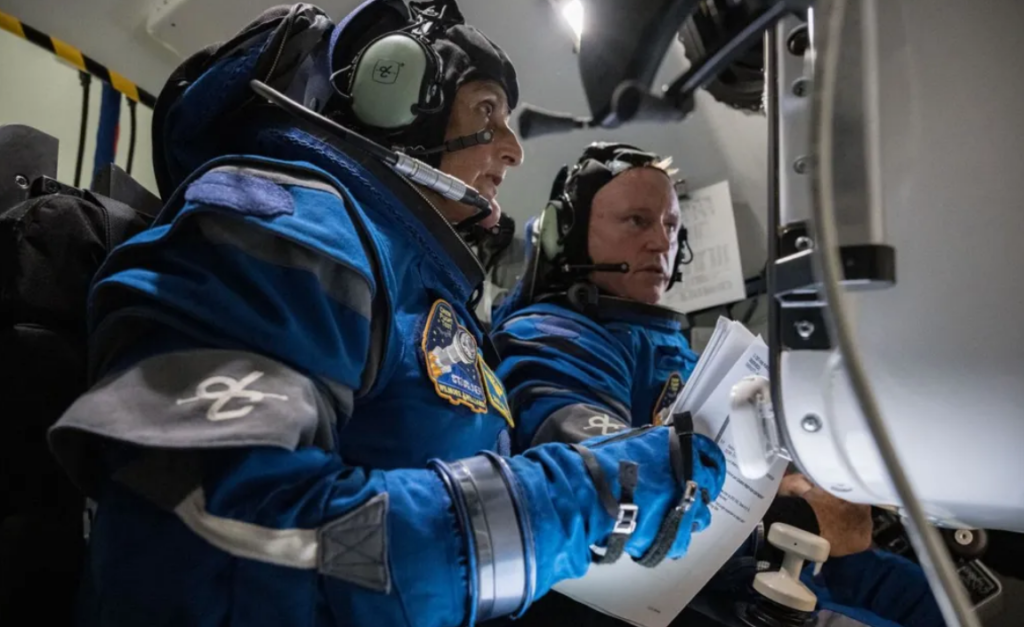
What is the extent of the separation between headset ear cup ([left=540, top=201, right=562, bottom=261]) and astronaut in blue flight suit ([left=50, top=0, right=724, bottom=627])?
0.80 meters

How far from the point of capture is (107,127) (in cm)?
149

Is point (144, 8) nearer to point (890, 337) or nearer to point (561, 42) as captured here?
point (561, 42)

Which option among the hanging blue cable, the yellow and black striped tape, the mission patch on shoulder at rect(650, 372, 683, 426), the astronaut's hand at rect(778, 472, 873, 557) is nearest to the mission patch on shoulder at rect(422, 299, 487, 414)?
the astronaut's hand at rect(778, 472, 873, 557)

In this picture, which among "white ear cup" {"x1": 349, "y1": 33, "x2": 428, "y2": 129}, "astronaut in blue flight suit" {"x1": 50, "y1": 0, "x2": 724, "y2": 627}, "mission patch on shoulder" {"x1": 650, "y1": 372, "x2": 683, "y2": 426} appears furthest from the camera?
"mission patch on shoulder" {"x1": 650, "y1": 372, "x2": 683, "y2": 426}

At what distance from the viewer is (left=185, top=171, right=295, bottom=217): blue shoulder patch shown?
0.62 m

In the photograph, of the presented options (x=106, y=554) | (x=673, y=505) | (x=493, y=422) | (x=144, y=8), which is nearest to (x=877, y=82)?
(x=673, y=505)

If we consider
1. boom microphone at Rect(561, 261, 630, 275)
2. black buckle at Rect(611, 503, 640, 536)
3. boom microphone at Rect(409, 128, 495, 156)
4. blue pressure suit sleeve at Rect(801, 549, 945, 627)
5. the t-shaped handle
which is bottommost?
blue pressure suit sleeve at Rect(801, 549, 945, 627)

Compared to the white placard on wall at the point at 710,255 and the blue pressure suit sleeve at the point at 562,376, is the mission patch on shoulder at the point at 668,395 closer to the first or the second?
the blue pressure suit sleeve at the point at 562,376

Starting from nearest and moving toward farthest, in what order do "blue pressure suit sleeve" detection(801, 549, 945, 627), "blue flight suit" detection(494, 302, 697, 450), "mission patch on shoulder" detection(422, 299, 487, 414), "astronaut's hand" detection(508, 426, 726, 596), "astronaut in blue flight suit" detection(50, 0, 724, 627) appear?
"astronaut in blue flight suit" detection(50, 0, 724, 627) → "astronaut's hand" detection(508, 426, 726, 596) → "mission patch on shoulder" detection(422, 299, 487, 414) → "blue pressure suit sleeve" detection(801, 549, 945, 627) → "blue flight suit" detection(494, 302, 697, 450)

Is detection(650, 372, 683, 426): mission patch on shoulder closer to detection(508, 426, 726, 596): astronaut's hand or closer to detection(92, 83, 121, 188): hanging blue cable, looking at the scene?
detection(508, 426, 726, 596): astronaut's hand

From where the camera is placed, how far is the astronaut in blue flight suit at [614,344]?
3.29ft

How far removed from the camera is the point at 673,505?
2.52 feet

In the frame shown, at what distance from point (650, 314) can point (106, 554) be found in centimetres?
119

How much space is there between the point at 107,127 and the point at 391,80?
90 cm
